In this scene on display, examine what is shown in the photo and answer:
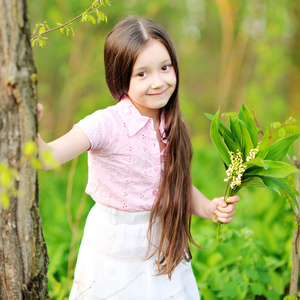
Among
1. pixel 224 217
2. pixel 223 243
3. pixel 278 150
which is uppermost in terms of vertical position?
pixel 278 150

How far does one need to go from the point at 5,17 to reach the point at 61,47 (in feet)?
14.1

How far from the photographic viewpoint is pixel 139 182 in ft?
6.01


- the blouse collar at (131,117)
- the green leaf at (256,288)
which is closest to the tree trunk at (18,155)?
the blouse collar at (131,117)

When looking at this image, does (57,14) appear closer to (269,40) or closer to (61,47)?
(61,47)

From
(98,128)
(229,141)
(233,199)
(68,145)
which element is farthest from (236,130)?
(68,145)

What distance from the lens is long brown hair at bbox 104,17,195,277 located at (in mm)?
1768

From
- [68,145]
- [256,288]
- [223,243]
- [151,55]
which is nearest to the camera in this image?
[68,145]

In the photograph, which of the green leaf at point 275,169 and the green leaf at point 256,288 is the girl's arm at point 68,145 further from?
the green leaf at point 256,288

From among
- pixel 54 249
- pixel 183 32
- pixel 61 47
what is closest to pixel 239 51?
pixel 183 32

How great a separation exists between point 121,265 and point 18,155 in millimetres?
778

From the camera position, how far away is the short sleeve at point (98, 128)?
1.61 meters

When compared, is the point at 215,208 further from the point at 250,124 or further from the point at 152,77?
the point at 152,77

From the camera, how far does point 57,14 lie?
16.1ft

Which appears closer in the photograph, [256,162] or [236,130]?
[256,162]
